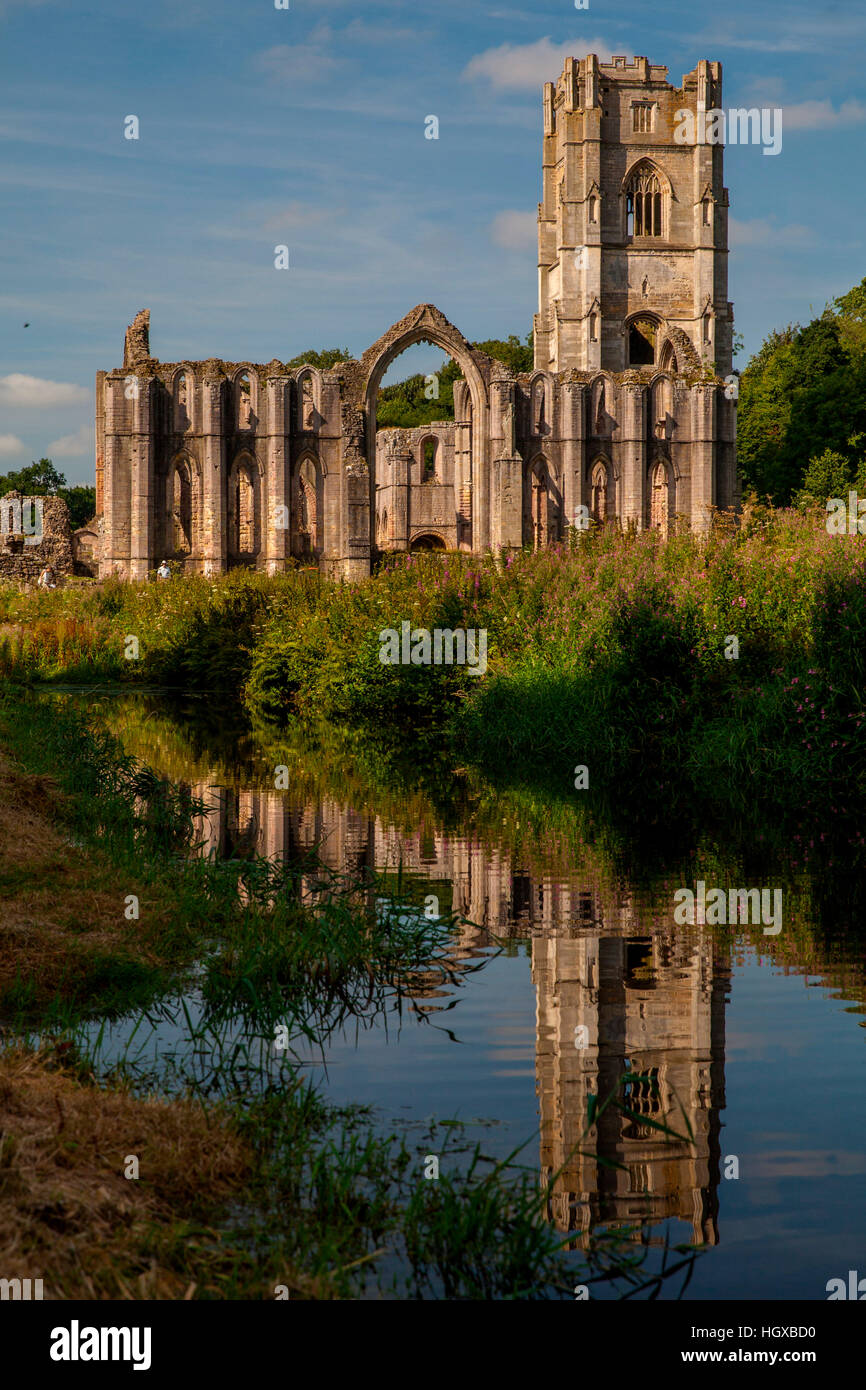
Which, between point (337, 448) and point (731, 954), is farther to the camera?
point (337, 448)

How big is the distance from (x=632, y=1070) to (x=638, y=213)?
59.9 m

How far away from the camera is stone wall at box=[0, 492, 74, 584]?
4562cm

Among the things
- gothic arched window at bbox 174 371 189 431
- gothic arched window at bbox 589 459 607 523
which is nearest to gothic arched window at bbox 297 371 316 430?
gothic arched window at bbox 174 371 189 431

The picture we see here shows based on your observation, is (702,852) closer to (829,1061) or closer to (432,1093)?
(829,1061)

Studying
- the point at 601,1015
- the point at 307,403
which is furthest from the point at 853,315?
the point at 601,1015

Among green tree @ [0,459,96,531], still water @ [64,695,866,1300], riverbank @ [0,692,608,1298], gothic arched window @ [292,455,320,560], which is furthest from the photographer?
green tree @ [0,459,96,531]

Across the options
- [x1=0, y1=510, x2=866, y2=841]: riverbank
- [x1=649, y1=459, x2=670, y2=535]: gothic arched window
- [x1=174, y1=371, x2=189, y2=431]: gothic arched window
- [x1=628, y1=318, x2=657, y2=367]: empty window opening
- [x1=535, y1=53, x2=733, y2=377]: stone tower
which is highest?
[x1=535, y1=53, x2=733, y2=377]: stone tower

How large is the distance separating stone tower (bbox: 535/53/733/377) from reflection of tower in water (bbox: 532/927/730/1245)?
177 feet

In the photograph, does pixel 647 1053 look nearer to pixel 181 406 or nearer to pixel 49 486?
pixel 181 406

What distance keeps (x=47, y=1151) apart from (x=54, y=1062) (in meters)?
0.94

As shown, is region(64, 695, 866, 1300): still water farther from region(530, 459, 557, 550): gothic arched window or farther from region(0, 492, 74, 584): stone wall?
region(530, 459, 557, 550): gothic arched window

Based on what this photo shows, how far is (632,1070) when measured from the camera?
16.3 ft

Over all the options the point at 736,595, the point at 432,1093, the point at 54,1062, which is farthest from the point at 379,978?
the point at 736,595
